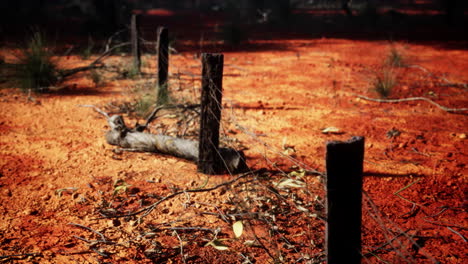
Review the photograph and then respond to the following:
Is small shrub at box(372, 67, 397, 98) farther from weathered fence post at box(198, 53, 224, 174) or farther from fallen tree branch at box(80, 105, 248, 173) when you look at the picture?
weathered fence post at box(198, 53, 224, 174)

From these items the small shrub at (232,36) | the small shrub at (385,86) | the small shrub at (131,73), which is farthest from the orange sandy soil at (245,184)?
the small shrub at (232,36)

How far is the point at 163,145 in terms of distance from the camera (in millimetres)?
3453

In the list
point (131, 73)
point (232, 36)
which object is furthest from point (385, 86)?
point (232, 36)

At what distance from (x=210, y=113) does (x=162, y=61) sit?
222cm

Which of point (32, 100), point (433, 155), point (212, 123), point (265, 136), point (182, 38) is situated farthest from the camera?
point (182, 38)

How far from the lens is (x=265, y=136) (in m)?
4.12

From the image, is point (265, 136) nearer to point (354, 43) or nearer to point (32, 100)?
point (32, 100)

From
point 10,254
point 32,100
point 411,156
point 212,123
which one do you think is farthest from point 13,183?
point 411,156

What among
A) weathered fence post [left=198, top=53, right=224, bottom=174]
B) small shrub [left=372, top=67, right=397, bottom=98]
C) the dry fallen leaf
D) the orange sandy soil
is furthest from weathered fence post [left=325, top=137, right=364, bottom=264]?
small shrub [left=372, top=67, right=397, bottom=98]

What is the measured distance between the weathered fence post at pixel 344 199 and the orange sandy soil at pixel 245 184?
0.15m

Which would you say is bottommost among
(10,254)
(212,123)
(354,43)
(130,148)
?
(10,254)

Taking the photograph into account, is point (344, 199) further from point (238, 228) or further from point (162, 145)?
point (162, 145)

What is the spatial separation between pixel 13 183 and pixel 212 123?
173 cm

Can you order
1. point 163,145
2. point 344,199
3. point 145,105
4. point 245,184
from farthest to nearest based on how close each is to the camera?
point 145,105 → point 163,145 → point 245,184 → point 344,199
